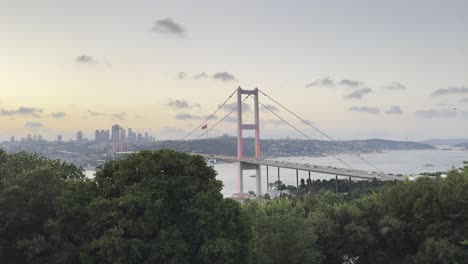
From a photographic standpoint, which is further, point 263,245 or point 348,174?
point 348,174

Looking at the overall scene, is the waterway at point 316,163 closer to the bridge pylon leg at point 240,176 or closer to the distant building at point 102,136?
the bridge pylon leg at point 240,176

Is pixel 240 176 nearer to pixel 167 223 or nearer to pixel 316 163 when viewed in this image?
pixel 167 223

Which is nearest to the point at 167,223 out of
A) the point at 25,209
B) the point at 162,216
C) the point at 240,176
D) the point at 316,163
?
the point at 162,216

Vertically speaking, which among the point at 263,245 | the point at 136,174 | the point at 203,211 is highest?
the point at 136,174

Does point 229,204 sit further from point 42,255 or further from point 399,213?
point 399,213

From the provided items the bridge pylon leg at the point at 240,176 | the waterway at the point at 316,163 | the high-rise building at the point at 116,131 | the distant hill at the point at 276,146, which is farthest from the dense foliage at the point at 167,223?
the high-rise building at the point at 116,131

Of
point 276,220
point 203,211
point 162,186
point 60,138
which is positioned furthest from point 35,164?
point 60,138

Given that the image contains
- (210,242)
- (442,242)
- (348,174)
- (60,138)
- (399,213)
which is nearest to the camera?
(210,242)
